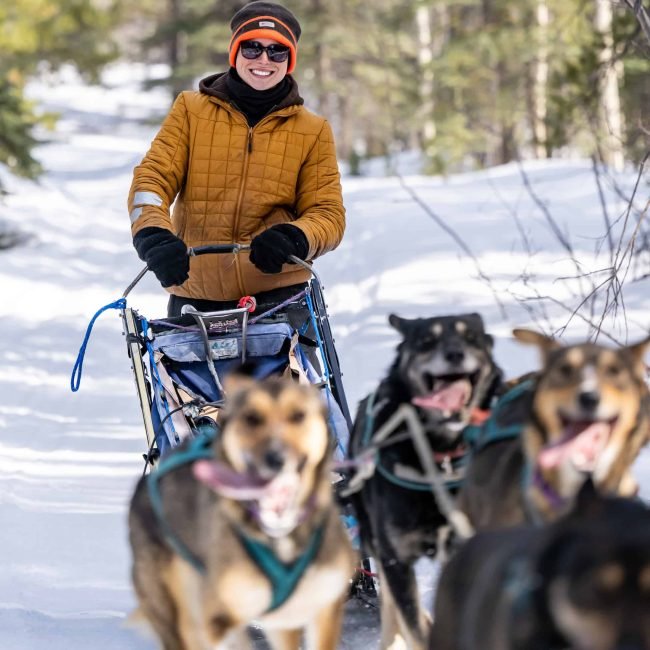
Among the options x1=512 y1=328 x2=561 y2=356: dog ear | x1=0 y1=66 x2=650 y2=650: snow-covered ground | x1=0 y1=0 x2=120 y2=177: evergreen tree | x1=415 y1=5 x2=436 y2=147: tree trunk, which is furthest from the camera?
x1=0 y1=0 x2=120 y2=177: evergreen tree

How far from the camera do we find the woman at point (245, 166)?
506cm

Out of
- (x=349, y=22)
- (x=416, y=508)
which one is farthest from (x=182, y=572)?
(x=349, y=22)

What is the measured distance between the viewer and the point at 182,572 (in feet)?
9.58

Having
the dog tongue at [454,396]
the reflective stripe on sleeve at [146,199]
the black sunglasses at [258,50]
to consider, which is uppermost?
the black sunglasses at [258,50]

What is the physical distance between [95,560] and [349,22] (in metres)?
28.1

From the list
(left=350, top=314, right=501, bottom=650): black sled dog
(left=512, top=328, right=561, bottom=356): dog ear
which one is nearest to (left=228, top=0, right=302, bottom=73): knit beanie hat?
(left=350, top=314, right=501, bottom=650): black sled dog

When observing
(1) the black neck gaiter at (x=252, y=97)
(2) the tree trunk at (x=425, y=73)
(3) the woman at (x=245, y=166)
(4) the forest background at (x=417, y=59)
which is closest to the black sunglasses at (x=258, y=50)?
(3) the woman at (x=245, y=166)

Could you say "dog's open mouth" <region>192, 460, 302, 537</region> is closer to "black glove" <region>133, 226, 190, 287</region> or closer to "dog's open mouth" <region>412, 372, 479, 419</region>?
"dog's open mouth" <region>412, 372, 479, 419</region>

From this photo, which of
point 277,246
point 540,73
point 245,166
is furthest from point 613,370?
point 540,73

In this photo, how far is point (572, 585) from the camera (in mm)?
1896

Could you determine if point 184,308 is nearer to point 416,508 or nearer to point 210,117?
point 210,117

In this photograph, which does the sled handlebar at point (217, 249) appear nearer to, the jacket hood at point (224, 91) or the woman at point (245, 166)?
the woman at point (245, 166)

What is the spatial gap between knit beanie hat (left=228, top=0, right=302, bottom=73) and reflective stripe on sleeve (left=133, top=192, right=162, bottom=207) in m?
0.72

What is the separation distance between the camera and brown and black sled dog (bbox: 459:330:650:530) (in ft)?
8.59
